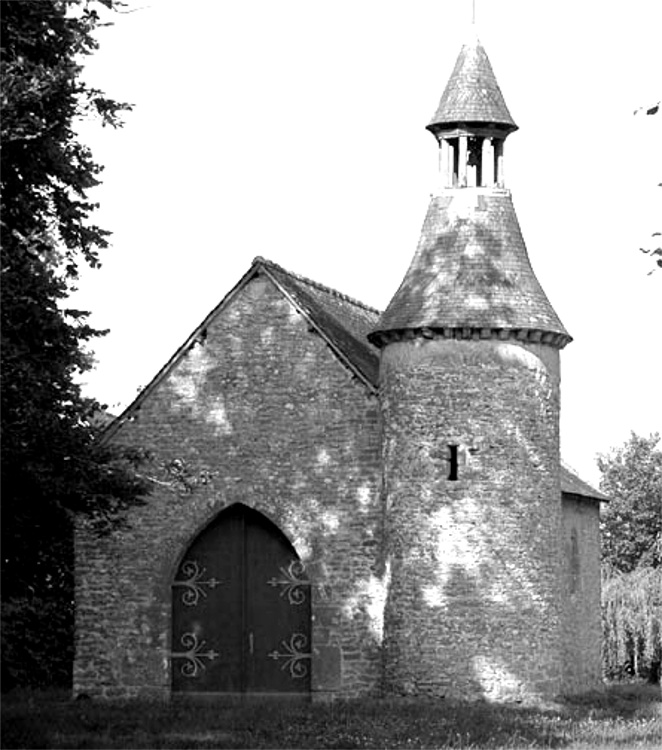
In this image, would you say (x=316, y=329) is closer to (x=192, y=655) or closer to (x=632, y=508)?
(x=192, y=655)

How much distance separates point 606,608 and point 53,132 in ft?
80.6

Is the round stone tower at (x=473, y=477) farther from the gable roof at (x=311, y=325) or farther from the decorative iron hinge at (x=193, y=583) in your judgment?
the decorative iron hinge at (x=193, y=583)

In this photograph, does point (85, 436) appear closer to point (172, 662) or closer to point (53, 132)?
point (53, 132)

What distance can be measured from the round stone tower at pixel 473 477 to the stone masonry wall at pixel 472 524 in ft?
0.07

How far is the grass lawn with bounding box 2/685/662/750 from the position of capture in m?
25.3

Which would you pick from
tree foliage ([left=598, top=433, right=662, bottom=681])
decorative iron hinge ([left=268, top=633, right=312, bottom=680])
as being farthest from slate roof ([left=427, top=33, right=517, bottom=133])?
tree foliage ([left=598, top=433, right=662, bottom=681])

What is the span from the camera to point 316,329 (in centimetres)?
3225

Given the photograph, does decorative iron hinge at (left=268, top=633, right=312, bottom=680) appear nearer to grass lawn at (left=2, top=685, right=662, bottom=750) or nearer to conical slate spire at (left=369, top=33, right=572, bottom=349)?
grass lawn at (left=2, top=685, right=662, bottom=750)

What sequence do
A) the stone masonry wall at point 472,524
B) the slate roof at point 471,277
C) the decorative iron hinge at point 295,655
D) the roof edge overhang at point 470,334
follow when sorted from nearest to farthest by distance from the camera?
the stone masonry wall at point 472,524 < the roof edge overhang at point 470,334 < the slate roof at point 471,277 < the decorative iron hinge at point 295,655

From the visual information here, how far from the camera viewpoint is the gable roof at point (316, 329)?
32312mm

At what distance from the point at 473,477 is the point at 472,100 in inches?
254

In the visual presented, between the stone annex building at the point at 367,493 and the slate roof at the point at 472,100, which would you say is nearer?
the stone annex building at the point at 367,493

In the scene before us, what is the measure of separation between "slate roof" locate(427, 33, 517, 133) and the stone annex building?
4cm

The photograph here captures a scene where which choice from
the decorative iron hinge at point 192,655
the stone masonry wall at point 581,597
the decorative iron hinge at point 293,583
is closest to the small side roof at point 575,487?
the stone masonry wall at point 581,597
